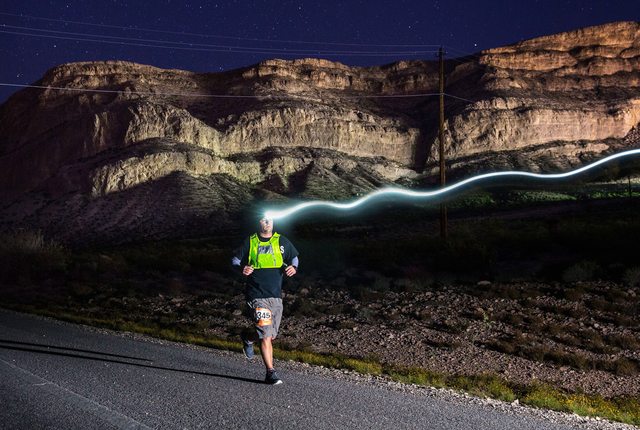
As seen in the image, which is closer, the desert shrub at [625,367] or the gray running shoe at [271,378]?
the gray running shoe at [271,378]

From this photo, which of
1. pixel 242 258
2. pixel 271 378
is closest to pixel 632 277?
pixel 271 378

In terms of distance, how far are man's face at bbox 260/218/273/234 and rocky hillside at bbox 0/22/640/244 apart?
181 ft

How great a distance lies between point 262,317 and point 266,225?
1256 mm

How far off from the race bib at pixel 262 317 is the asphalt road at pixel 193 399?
2.97 feet

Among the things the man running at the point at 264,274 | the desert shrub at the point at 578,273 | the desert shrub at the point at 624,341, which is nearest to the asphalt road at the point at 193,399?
the man running at the point at 264,274

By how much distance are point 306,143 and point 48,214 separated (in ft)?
132

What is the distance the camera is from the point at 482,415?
6.92m

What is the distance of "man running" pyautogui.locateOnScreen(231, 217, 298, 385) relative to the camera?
7734mm

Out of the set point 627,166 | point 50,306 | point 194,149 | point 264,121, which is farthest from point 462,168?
point 50,306

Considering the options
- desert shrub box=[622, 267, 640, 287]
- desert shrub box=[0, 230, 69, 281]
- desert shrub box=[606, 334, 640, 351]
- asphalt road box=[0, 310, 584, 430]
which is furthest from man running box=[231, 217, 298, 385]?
desert shrub box=[0, 230, 69, 281]

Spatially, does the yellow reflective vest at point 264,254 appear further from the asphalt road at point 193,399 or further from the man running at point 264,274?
the asphalt road at point 193,399

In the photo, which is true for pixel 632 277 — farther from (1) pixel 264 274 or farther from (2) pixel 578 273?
(1) pixel 264 274

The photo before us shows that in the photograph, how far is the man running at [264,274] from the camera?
25.4ft

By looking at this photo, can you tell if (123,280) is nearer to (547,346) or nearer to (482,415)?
(547,346)
